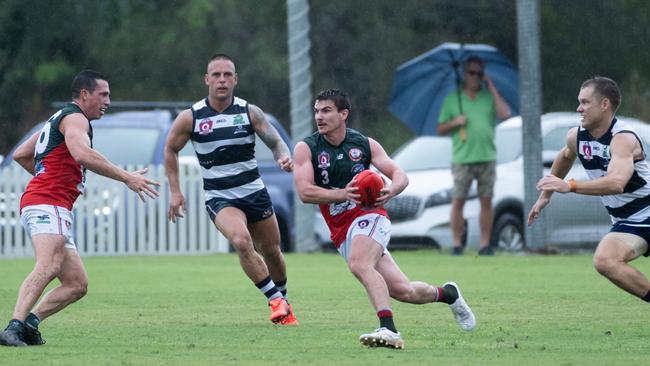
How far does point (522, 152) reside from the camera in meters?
21.2

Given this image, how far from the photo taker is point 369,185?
982 centimetres

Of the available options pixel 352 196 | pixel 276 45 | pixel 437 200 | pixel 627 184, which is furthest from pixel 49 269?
pixel 276 45

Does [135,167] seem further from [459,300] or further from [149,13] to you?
[149,13]

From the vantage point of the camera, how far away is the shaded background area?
24.9 metres

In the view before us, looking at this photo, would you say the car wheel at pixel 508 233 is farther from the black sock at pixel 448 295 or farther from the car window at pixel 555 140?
the black sock at pixel 448 295

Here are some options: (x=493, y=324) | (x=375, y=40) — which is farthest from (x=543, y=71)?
(x=493, y=324)

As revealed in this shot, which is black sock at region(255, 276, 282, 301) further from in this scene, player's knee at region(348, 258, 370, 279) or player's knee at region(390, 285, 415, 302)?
player's knee at region(348, 258, 370, 279)

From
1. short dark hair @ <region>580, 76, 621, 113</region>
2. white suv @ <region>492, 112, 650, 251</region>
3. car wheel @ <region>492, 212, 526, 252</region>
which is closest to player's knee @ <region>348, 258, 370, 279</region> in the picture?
short dark hair @ <region>580, 76, 621, 113</region>

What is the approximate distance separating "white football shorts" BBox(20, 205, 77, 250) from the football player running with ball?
5.61 feet

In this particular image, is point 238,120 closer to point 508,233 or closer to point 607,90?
point 607,90

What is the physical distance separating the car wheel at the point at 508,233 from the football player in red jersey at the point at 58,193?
36.7 ft

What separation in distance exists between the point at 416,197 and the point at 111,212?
464 cm

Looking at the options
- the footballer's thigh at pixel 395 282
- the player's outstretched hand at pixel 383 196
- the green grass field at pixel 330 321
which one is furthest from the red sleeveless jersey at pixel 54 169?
the footballer's thigh at pixel 395 282

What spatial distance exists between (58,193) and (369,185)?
2307mm
